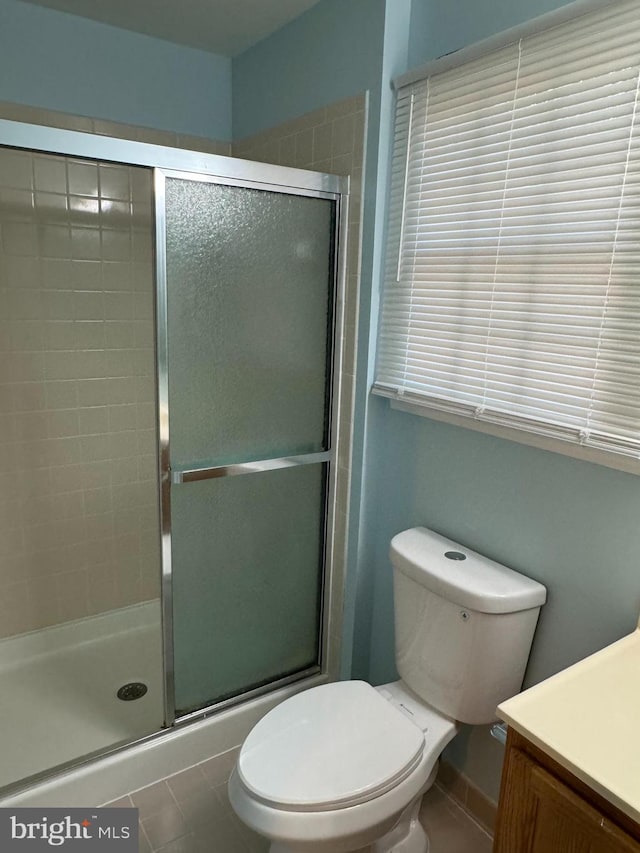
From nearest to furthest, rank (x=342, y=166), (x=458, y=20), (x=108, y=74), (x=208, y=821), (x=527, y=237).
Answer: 1. (x=527, y=237)
2. (x=458, y=20)
3. (x=208, y=821)
4. (x=342, y=166)
5. (x=108, y=74)

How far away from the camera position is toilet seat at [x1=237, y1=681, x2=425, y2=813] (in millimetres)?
1294

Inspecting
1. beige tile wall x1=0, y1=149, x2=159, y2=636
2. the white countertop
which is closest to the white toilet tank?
the white countertop

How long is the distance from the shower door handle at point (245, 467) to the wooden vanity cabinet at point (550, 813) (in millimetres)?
1046

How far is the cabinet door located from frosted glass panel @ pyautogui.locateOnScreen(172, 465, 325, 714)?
1.07 m

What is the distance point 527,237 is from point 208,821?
1843 millimetres

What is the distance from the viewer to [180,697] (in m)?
1.89

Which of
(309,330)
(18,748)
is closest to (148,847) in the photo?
(18,748)

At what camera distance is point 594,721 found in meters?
1.01

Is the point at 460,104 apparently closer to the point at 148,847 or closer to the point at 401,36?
the point at 401,36

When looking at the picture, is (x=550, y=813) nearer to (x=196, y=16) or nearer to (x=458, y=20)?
(x=458, y=20)

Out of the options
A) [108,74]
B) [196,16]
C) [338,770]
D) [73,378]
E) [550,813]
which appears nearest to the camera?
[550,813]

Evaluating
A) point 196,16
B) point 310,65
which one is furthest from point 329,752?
point 196,16

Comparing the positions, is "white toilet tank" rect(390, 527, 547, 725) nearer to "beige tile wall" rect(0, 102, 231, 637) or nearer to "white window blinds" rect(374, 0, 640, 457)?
"white window blinds" rect(374, 0, 640, 457)

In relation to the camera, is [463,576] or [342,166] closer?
[463,576]
